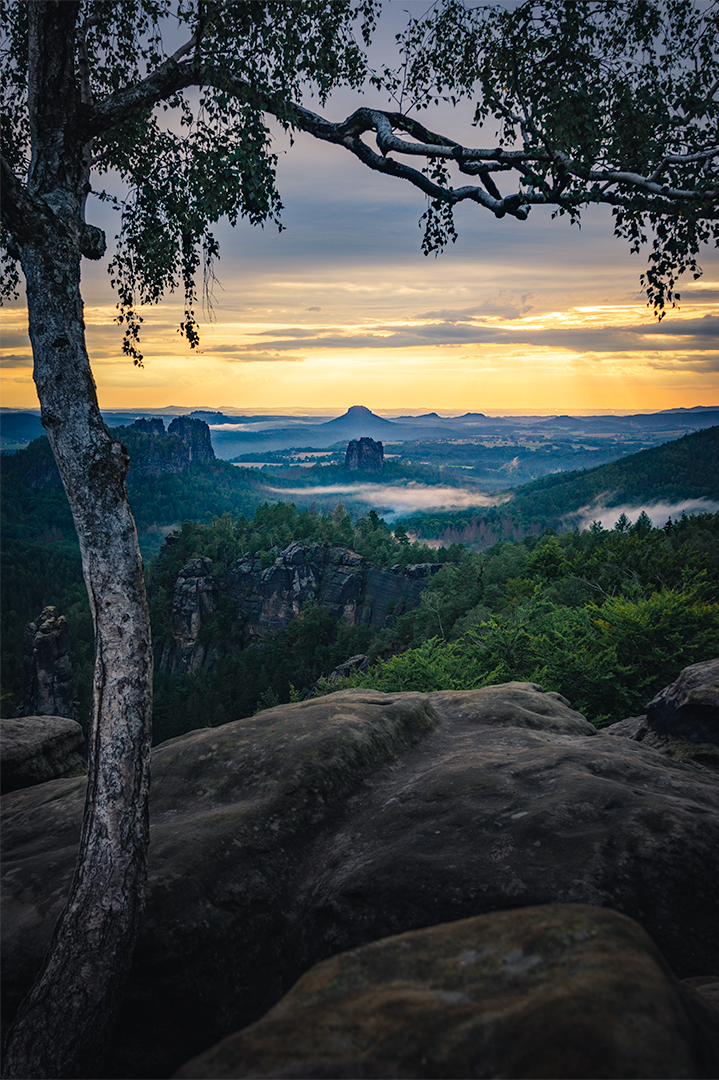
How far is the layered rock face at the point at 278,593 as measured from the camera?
113938mm

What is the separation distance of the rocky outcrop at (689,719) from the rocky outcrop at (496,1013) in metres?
8.47

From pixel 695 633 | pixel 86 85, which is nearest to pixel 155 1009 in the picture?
pixel 86 85

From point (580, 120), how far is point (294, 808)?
912cm

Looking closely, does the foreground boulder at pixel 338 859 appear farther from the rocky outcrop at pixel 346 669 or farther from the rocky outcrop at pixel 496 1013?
the rocky outcrop at pixel 346 669

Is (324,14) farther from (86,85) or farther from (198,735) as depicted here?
(198,735)

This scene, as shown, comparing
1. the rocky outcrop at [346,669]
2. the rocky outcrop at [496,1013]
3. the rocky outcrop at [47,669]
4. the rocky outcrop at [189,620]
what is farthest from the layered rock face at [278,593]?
the rocky outcrop at [496,1013]

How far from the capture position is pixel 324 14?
800cm

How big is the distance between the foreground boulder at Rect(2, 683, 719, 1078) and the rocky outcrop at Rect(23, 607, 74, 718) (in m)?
73.8

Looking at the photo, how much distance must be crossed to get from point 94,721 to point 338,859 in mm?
3250

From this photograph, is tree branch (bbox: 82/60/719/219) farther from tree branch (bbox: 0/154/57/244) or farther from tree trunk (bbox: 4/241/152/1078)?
tree trunk (bbox: 4/241/152/1078)

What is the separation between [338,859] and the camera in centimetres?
697

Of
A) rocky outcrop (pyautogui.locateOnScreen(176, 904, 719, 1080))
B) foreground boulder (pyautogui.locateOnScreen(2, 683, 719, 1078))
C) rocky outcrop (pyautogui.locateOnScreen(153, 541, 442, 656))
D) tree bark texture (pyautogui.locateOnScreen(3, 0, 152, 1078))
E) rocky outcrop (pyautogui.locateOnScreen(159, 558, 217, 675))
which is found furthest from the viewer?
rocky outcrop (pyautogui.locateOnScreen(159, 558, 217, 675))

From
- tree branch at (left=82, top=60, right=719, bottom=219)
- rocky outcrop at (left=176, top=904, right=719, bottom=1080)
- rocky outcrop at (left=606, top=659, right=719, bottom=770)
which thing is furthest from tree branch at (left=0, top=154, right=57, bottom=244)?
rocky outcrop at (left=606, top=659, right=719, bottom=770)

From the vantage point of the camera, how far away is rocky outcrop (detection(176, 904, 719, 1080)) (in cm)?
239
